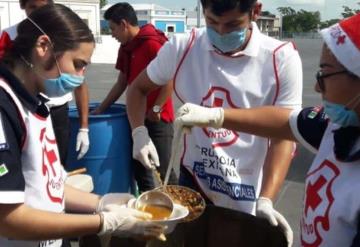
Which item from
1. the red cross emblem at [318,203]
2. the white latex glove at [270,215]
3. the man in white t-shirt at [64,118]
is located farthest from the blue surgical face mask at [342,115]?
the man in white t-shirt at [64,118]

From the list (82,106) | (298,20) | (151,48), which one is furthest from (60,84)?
(298,20)

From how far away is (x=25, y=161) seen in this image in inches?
56.6

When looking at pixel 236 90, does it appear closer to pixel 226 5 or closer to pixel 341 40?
pixel 226 5

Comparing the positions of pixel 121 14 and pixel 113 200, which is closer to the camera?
pixel 113 200

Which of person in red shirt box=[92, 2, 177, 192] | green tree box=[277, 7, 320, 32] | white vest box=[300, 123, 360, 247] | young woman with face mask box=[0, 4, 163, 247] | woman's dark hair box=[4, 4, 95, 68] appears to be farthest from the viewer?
green tree box=[277, 7, 320, 32]

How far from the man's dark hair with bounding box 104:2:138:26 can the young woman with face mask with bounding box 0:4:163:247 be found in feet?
8.11

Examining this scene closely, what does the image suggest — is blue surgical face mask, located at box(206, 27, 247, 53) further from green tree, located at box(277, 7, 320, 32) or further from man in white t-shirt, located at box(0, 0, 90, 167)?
green tree, located at box(277, 7, 320, 32)

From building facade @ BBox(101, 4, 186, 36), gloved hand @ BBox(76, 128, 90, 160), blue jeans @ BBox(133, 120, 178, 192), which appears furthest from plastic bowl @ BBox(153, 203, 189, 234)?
building facade @ BBox(101, 4, 186, 36)

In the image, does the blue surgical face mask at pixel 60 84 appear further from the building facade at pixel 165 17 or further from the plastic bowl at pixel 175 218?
the building facade at pixel 165 17

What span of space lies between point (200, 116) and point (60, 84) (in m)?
0.52

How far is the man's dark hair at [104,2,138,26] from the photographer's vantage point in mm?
4102

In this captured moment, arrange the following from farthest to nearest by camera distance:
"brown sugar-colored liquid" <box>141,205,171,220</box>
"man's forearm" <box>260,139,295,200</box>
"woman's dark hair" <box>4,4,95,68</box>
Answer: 1. "man's forearm" <box>260,139,295,200</box>
2. "brown sugar-colored liquid" <box>141,205,171,220</box>
3. "woman's dark hair" <box>4,4,95,68</box>

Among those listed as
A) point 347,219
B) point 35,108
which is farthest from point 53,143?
point 347,219

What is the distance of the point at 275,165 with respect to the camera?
1943 mm
